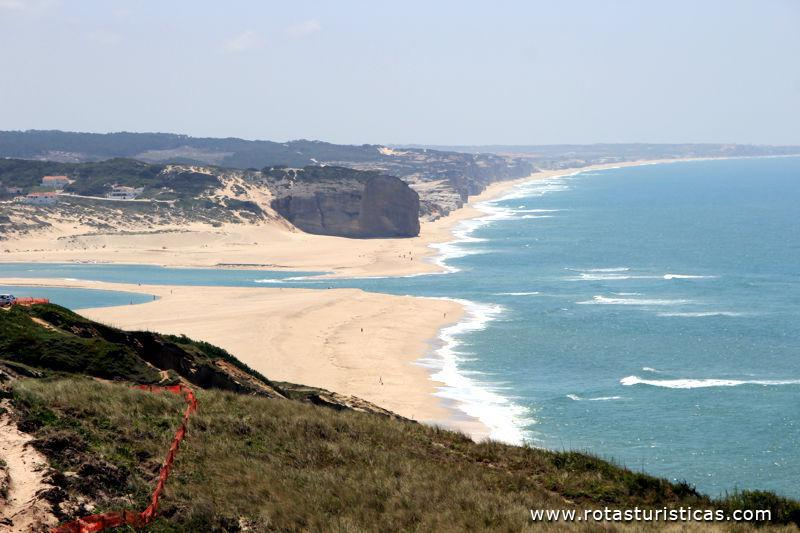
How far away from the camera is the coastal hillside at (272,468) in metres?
14.4

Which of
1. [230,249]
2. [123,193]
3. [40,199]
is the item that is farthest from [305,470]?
[123,193]

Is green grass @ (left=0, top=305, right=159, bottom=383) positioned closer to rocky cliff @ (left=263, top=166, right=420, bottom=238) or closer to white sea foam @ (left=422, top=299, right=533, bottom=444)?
white sea foam @ (left=422, top=299, right=533, bottom=444)

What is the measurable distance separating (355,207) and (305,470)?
108229 millimetres

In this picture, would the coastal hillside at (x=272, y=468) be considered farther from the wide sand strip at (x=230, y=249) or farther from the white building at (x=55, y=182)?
the white building at (x=55, y=182)

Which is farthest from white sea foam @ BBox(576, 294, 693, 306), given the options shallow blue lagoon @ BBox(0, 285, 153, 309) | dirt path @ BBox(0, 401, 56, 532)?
dirt path @ BBox(0, 401, 56, 532)

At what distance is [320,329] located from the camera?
2283 inches

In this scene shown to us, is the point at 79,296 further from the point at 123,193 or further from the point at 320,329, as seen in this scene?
the point at 123,193

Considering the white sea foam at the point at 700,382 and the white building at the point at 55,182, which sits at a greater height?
the white building at the point at 55,182

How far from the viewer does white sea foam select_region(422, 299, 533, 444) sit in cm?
3706

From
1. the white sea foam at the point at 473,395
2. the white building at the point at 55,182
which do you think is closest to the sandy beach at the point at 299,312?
the white sea foam at the point at 473,395

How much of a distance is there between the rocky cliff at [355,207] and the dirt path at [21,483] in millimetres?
107300

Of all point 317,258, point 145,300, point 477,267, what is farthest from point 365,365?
point 317,258

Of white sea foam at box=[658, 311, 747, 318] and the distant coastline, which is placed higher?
white sea foam at box=[658, 311, 747, 318]

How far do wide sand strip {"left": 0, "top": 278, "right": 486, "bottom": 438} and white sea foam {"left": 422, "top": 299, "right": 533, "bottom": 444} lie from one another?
0.73 meters
